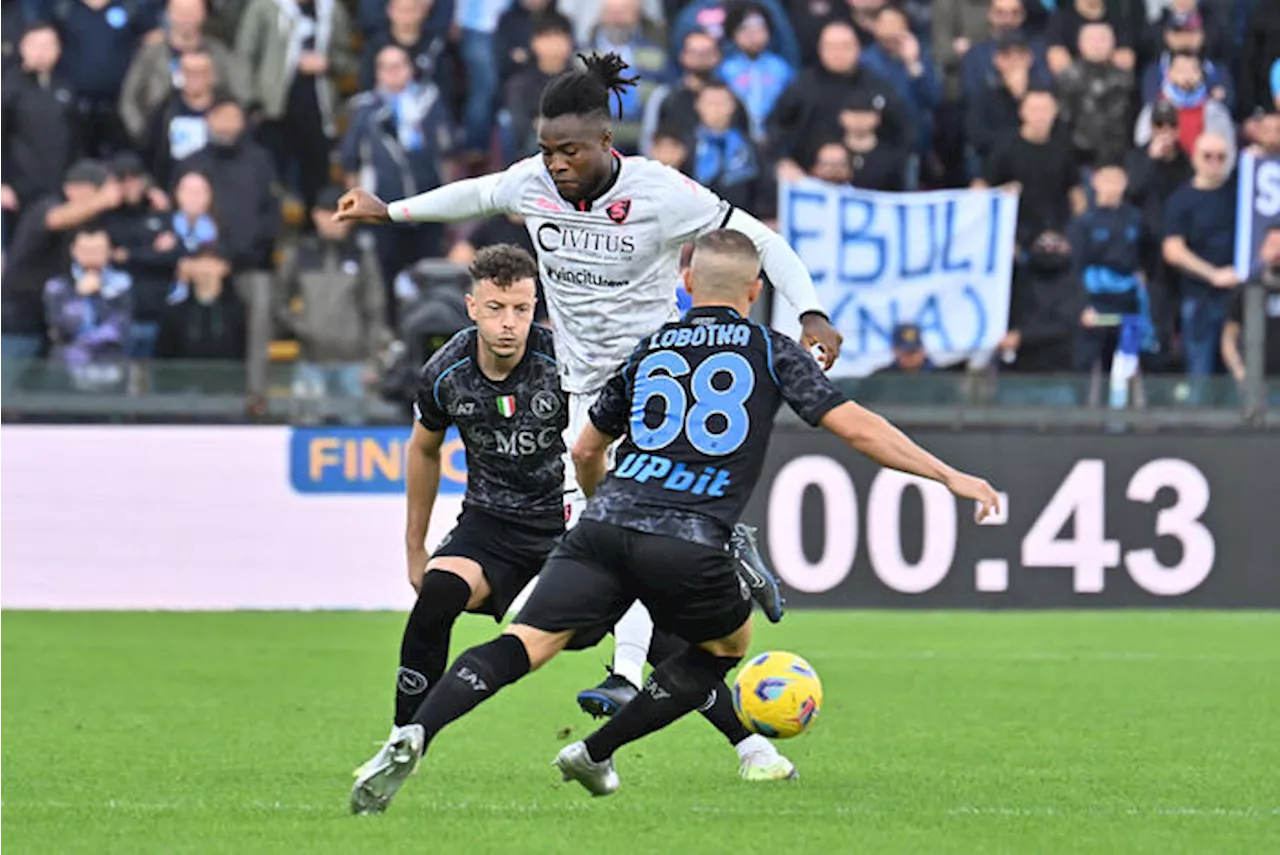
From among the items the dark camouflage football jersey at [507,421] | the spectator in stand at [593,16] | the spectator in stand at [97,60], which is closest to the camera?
the dark camouflage football jersey at [507,421]

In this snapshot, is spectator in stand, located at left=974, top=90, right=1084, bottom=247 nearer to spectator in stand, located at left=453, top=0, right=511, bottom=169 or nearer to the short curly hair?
spectator in stand, located at left=453, top=0, right=511, bottom=169

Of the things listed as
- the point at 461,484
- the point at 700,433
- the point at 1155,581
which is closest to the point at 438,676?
the point at 700,433

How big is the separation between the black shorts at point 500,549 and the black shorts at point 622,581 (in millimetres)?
1016

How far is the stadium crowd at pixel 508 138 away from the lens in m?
16.1

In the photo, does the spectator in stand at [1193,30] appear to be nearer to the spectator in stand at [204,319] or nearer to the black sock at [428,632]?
the spectator in stand at [204,319]

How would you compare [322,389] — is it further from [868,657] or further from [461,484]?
[868,657]

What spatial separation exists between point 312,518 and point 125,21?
14.0 feet

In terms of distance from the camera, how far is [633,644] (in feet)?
29.1

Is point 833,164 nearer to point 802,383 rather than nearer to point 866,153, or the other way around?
point 866,153

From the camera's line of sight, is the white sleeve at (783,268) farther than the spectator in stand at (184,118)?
No

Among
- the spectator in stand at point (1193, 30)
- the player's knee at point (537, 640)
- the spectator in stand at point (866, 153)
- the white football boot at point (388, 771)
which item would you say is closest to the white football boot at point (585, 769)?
the player's knee at point (537, 640)

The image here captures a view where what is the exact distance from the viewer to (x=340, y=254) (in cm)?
1616

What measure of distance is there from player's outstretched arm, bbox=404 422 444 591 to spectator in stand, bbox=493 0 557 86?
9698 mm

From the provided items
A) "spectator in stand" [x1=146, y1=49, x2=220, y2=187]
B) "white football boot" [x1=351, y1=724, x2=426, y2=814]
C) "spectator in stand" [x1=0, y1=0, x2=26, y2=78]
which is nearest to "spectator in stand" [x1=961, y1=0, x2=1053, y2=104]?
"spectator in stand" [x1=146, y1=49, x2=220, y2=187]
